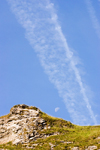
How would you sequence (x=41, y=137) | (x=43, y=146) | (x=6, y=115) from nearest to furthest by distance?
1. (x=43, y=146)
2. (x=41, y=137)
3. (x=6, y=115)

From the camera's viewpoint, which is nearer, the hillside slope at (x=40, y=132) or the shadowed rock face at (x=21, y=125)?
the hillside slope at (x=40, y=132)

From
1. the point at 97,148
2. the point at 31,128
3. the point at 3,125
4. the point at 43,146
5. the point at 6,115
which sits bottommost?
the point at 97,148

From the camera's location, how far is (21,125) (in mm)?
50156

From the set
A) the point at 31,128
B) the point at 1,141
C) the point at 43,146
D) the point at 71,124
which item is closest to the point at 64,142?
the point at 43,146

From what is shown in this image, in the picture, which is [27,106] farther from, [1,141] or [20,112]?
[1,141]

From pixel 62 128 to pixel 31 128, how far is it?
9360 mm

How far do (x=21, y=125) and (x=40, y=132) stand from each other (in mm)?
6669

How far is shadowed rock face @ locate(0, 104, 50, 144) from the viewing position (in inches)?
1804

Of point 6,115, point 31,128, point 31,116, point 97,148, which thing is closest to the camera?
point 97,148

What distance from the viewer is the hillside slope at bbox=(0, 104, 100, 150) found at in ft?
126

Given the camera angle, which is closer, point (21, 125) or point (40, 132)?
point (40, 132)

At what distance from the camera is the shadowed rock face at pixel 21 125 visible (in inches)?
1804

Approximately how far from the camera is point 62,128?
5053 centimetres

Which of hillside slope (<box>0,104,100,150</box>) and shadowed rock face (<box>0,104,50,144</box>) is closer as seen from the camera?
hillside slope (<box>0,104,100,150</box>)
